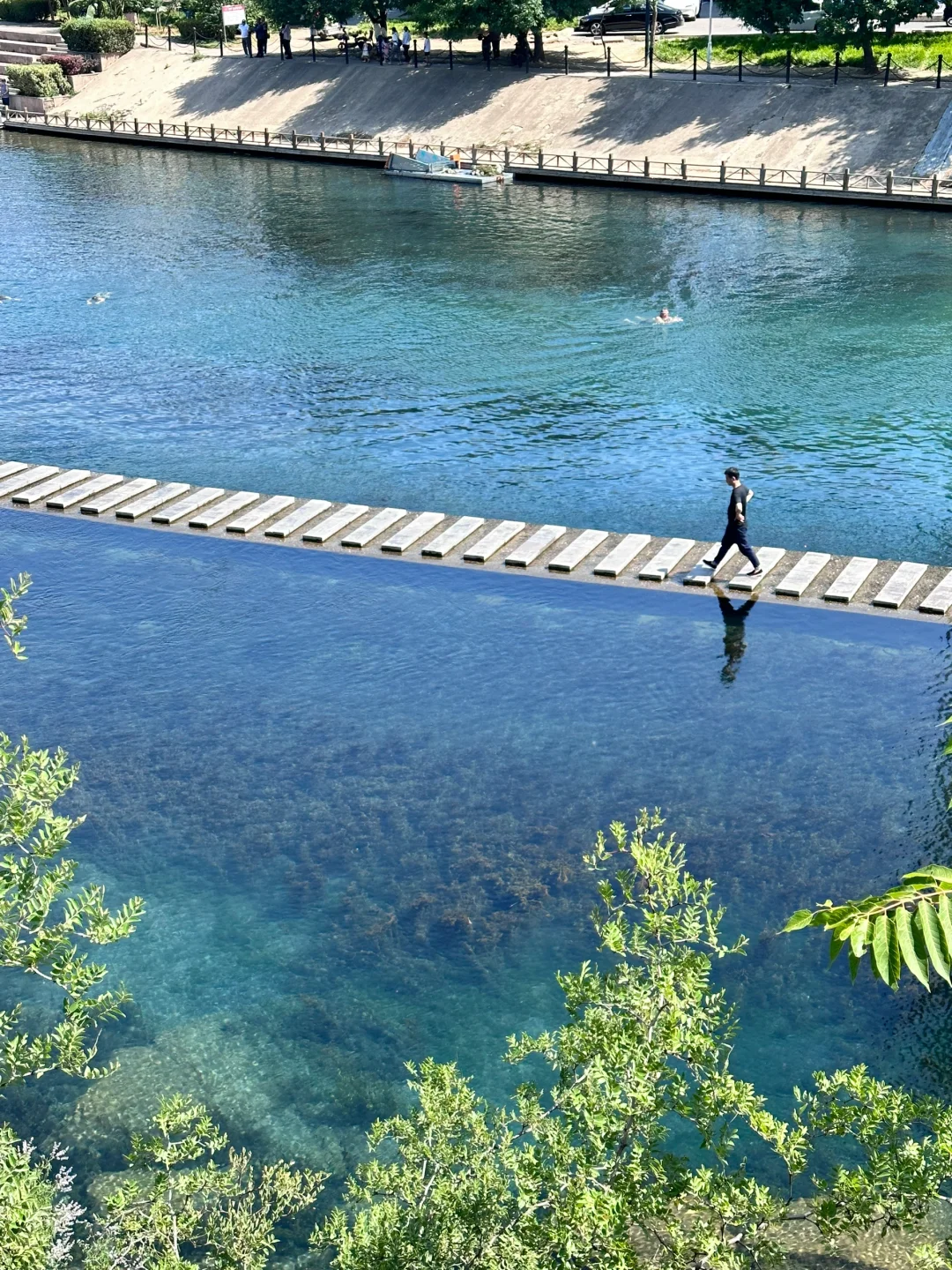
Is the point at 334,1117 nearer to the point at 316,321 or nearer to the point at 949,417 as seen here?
the point at 949,417

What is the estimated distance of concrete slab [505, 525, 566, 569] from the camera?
35719 mm

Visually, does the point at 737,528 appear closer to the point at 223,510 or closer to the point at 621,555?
the point at 621,555

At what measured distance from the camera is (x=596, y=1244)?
13453 mm

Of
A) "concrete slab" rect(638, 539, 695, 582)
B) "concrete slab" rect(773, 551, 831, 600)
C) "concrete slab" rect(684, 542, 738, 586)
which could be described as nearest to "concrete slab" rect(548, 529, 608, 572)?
"concrete slab" rect(638, 539, 695, 582)

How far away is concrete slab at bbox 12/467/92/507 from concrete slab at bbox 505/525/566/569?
13.8 metres

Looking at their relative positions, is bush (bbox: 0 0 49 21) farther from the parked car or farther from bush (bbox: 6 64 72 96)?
the parked car

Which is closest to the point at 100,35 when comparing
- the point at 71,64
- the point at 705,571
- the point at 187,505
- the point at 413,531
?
the point at 71,64

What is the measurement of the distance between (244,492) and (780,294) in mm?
29691

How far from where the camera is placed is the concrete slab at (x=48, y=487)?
4069cm

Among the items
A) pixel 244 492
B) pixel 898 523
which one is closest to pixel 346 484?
pixel 244 492

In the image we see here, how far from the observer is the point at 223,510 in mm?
39438

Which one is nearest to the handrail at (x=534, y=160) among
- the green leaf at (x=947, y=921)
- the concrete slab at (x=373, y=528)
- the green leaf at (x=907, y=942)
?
the concrete slab at (x=373, y=528)

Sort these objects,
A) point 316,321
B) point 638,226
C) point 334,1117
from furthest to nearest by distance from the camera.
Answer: point 638,226
point 316,321
point 334,1117

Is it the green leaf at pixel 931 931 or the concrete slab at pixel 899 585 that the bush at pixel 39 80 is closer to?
the concrete slab at pixel 899 585
